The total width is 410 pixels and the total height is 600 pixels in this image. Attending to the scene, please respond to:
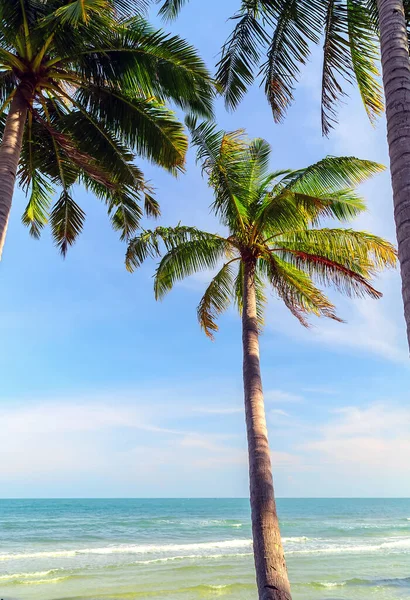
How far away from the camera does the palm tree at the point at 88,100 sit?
22.7ft

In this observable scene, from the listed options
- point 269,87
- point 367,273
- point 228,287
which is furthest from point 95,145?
point 367,273

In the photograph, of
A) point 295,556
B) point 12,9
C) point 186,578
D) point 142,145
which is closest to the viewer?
point 12,9

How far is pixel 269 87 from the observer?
7766 millimetres

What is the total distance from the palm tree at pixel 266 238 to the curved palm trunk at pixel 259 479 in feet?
0.08

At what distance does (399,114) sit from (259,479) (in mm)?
5589

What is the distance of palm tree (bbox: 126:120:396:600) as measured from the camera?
9.23 metres

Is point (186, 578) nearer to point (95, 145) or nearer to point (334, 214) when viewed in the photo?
point (334, 214)

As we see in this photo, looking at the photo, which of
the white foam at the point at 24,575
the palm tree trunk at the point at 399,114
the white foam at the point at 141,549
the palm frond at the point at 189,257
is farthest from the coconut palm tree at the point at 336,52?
the white foam at the point at 141,549

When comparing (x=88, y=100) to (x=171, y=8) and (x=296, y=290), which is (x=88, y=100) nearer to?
(x=171, y=8)

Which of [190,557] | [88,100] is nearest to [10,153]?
[88,100]

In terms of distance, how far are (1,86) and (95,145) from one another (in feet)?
5.84

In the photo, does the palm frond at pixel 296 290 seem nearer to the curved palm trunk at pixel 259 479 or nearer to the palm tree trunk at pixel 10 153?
the curved palm trunk at pixel 259 479

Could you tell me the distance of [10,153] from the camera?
6.82 meters

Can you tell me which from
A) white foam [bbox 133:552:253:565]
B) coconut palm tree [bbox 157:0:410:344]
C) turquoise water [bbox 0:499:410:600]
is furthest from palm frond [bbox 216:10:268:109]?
white foam [bbox 133:552:253:565]
